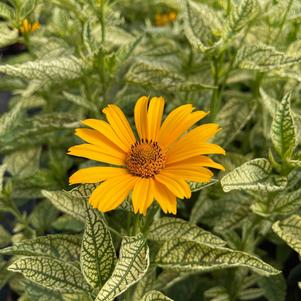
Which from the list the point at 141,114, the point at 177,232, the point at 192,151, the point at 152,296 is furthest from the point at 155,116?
the point at 152,296

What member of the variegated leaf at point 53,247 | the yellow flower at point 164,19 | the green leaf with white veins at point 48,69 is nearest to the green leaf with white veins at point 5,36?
the green leaf with white veins at point 48,69

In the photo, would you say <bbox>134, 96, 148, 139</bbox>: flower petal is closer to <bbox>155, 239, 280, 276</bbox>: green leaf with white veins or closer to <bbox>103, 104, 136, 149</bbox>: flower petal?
<bbox>103, 104, 136, 149</bbox>: flower petal

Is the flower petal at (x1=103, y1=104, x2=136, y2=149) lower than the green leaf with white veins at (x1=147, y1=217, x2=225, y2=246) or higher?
higher

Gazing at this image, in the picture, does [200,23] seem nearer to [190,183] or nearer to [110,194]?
[190,183]

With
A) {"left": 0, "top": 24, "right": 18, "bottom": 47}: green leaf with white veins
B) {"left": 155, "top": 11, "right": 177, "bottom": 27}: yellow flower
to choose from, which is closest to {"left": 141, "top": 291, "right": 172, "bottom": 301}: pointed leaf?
{"left": 0, "top": 24, "right": 18, "bottom": 47}: green leaf with white veins

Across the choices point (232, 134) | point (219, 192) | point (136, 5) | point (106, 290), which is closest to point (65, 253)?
point (106, 290)

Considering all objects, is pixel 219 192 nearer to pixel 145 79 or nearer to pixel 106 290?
Answer: pixel 145 79

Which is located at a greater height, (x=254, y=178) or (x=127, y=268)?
(x=254, y=178)
